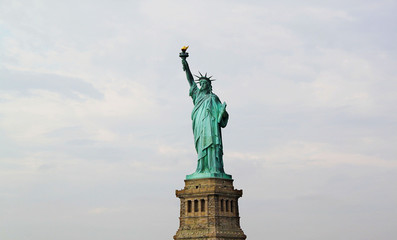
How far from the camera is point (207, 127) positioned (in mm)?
65062

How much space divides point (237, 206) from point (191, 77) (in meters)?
11.4

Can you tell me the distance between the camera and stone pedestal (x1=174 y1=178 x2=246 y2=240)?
207 feet

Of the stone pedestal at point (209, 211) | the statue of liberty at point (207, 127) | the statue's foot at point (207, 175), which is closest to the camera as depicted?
the stone pedestal at point (209, 211)

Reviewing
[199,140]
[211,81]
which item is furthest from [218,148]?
[211,81]

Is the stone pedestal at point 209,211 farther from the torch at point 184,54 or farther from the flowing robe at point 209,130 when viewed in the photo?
the torch at point 184,54

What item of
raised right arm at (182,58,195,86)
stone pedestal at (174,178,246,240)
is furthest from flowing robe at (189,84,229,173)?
raised right arm at (182,58,195,86)

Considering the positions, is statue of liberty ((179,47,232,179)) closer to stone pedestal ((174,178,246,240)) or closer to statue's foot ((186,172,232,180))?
statue's foot ((186,172,232,180))

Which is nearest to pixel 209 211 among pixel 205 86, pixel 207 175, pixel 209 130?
pixel 207 175

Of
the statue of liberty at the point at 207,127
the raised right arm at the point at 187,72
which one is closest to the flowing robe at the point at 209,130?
the statue of liberty at the point at 207,127

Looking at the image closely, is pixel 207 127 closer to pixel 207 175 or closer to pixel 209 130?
pixel 209 130

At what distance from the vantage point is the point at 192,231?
208 feet

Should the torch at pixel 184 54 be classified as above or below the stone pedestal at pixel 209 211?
above

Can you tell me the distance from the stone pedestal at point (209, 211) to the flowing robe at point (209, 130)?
1398 mm

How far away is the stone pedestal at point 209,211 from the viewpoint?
6297 cm
